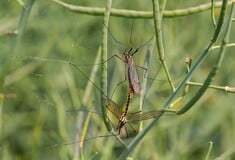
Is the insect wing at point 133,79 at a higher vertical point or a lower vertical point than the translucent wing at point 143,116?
higher

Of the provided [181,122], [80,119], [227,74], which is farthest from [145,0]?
[80,119]

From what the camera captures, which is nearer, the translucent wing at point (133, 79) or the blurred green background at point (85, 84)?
the translucent wing at point (133, 79)

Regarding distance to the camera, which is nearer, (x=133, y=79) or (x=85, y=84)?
(x=133, y=79)

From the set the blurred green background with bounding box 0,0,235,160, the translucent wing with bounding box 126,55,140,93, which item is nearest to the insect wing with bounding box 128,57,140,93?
the translucent wing with bounding box 126,55,140,93

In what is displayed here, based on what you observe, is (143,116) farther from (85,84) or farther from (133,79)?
(85,84)

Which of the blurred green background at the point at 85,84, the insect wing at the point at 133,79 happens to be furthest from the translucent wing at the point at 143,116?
the blurred green background at the point at 85,84

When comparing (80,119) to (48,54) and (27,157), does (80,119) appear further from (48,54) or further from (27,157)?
(48,54)

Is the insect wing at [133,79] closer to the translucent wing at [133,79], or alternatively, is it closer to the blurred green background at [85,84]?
the translucent wing at [133,79]

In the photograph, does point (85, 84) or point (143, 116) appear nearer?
point (143, 116)

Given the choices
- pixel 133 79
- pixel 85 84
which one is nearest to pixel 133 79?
pixel 133 79
